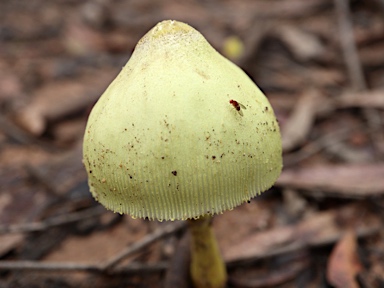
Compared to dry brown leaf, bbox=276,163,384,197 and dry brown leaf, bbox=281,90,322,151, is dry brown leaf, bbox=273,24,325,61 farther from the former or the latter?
dry brown leaf, bbox=276,163,384,197

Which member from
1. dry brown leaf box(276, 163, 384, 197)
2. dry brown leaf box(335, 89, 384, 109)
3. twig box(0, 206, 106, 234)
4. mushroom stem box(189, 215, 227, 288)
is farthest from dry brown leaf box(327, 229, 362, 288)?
dry brown leaf box(335, 89, 384, 109)

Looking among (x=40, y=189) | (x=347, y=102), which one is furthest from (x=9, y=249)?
(x=347, y=102)

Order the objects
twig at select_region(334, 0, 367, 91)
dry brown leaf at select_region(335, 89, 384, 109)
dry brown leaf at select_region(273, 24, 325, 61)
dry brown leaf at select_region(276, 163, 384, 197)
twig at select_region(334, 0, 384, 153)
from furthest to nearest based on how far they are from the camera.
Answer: dry brown leaf at select_region(273, 24, 325, 61) → twig at select_region(334, 0, 367, 91) → dry brown leaf at select_region(335, 89, 384, 109) → twig at select_region(334, 0, 384, 153) → dry brown leaf at select_region(276, 163, 384, 197)

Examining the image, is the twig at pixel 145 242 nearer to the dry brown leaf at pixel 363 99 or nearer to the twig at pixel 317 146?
the twig at pixel 317 146

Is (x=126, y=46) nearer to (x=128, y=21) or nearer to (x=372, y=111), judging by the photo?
(x=128, y=21)

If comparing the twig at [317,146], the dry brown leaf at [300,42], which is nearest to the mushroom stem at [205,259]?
the twig at [317,146]

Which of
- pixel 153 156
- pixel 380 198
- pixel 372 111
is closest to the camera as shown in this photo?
pixel 153 156
